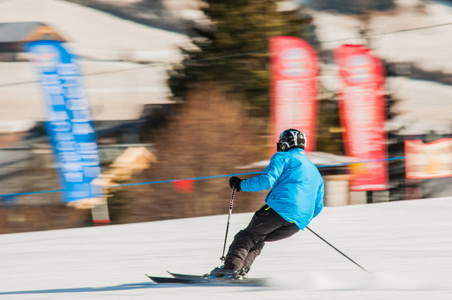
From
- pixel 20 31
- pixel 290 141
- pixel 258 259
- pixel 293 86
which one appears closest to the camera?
pixel 290 141

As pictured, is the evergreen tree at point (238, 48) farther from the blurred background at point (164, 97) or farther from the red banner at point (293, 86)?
the red banner at point (293, 86)

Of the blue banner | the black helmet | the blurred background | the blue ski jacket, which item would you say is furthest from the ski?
the blue banner

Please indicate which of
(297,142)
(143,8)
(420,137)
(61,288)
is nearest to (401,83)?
(420,137)

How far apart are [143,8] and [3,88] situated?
7.23 feet

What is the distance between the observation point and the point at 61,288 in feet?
14.6

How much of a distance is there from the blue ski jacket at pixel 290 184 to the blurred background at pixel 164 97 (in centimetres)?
351

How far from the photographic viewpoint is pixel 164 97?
7.14 metres

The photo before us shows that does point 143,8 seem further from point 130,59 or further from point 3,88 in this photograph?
point 3,88

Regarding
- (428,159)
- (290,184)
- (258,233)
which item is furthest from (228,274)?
(428,159)

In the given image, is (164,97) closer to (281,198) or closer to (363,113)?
(363,113)

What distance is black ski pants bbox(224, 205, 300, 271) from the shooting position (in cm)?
385

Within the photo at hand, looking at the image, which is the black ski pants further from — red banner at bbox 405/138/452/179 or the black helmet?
red banner at bbox 405/138/452/179

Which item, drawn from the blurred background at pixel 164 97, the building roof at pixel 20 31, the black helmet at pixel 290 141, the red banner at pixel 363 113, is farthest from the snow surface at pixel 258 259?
the building roof at pixel 20 31

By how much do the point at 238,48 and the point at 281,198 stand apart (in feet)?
12.9
